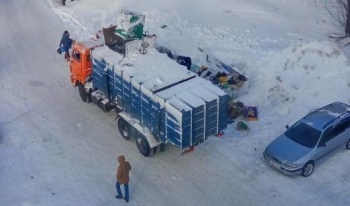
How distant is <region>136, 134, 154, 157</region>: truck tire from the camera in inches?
741

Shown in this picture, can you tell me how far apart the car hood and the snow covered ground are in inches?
28.2

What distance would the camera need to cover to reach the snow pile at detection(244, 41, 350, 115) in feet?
70.9

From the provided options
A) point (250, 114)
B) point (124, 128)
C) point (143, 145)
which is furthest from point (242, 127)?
point (124, 128)

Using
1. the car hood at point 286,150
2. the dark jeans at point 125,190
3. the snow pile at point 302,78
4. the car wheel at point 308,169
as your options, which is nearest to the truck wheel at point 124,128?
the dark jeans at point 125,190

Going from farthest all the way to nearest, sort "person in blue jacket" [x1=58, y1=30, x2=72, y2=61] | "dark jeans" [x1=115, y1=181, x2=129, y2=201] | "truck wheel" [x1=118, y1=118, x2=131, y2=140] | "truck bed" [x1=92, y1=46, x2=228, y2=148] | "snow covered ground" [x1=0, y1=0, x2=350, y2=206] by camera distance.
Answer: "person in blue jacket" [x1=58, y1=30, x2=72, y2=61], "truck wheel" [x1=118, y1=118, x2=131, y2=140], "snow covered ground" [x1=0, y1=0, x2=350, y2=206], "truck bed" [x1=92, y1=46, x2=228, y2=148], "dark jeans" [x1=115, y1=181, x2=129, y2=201]

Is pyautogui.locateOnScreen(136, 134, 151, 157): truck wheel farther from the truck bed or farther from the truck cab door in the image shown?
the truck cab door

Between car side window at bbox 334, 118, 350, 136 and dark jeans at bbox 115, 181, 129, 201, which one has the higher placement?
car side window at bbox 334, 118, 350, 136

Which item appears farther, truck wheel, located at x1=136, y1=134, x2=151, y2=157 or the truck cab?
the truck cab

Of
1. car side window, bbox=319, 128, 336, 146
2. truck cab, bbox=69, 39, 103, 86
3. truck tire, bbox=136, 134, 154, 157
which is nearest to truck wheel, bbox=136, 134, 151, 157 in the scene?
truck tire, bbox=136, 134, 154, 157

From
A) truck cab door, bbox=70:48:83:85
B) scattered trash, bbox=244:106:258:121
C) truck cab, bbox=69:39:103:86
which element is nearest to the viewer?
scattered trash, bbox=244:106:258:121

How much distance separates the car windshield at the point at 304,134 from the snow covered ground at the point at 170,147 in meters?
1.09

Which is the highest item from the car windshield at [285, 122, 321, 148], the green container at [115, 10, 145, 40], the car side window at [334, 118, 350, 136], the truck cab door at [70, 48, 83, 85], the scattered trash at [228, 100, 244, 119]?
the green container at [115, 10, 145, 40]

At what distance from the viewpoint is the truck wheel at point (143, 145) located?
18.8 metres

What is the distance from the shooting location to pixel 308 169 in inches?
713
